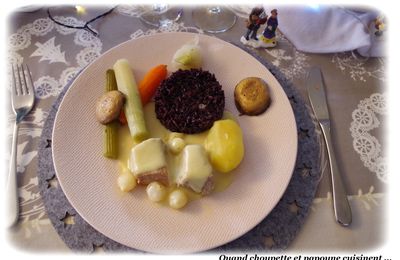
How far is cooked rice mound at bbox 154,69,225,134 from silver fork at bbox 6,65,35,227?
28.8 inches

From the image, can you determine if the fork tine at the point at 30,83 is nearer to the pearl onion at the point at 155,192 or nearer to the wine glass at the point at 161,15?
the wine glass at the point at 161,15

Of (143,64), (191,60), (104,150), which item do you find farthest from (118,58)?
(104,150)

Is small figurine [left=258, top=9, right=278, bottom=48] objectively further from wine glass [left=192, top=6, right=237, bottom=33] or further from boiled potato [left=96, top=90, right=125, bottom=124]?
boiled potato [left=96, top=90, right=125, bottom=124]

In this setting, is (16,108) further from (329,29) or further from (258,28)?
(329,29)

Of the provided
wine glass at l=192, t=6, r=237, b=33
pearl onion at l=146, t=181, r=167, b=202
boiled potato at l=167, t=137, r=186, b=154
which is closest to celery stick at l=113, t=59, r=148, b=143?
boiled potato at l=167, t=137, r=186, b=154

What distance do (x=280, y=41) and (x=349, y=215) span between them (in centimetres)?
116

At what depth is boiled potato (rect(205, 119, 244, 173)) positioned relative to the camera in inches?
60.3

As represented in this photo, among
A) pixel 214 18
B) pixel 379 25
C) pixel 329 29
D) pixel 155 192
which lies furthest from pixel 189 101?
pixel 379 25

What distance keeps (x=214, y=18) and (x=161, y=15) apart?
1.20 feet

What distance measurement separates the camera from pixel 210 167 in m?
1.51

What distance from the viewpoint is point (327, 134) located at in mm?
1786

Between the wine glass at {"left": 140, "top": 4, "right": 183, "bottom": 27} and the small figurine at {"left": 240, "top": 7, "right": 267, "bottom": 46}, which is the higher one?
the small figurine at {"left": 240, "top": 7, "right": 267, "bottom": 46}

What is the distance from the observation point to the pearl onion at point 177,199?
149cm
